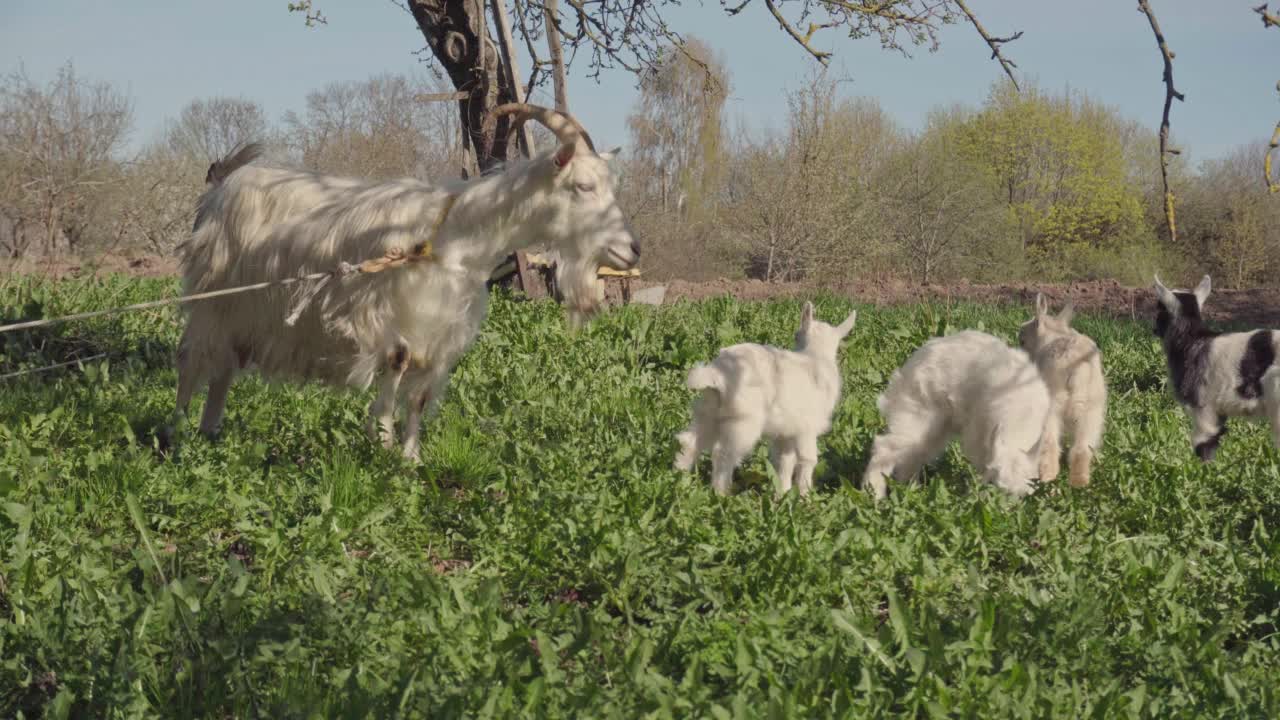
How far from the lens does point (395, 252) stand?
5.20 meters

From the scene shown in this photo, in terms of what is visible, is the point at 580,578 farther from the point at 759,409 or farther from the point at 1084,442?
the point at 1084,442

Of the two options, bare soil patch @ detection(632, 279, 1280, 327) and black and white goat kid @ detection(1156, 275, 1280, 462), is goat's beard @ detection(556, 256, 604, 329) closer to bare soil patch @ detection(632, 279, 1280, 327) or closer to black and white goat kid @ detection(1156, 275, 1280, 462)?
Answer: black and white goat kid @ detection(1156, 275, 1280, 462)

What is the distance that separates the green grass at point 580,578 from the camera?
303cm

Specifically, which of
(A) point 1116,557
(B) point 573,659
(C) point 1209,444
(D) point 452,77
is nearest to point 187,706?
(B) point 573,659

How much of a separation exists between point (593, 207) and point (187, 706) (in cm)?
308

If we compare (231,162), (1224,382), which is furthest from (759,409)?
(1224,382)

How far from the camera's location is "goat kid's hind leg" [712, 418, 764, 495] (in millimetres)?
4859

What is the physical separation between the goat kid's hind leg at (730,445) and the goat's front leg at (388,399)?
1664 mm

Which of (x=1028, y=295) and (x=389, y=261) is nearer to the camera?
(x=389, y=261)

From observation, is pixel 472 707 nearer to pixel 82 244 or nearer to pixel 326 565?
pixel 326 565

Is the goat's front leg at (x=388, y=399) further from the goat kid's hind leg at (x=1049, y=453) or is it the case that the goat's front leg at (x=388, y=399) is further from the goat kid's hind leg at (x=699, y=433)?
the goat kid's hind leg at (x=1049, y=453)

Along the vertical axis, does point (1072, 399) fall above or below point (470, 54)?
below

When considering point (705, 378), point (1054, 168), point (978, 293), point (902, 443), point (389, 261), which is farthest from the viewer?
point (1054, 168)

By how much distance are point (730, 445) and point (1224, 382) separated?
13.1 ft
